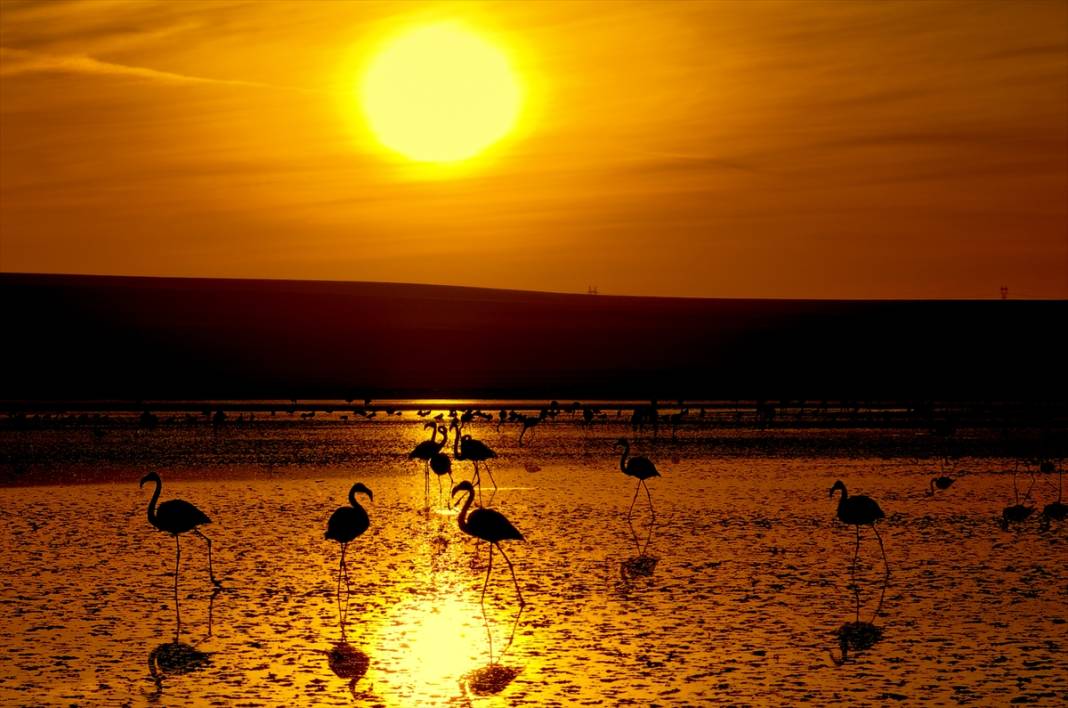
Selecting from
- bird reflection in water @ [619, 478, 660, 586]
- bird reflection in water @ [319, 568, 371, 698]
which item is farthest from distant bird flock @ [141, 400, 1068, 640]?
bird reflection in water @ [319, 568, 371, 698]

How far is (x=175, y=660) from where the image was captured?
10.4m

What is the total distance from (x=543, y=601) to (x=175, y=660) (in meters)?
3.48

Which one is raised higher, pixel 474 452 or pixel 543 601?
Answer: pixel 474 452

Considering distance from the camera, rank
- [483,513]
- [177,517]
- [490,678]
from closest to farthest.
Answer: [490,678]
[483,513]
[177,517]

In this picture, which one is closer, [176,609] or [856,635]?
[856,635]

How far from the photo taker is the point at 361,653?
10.5 m

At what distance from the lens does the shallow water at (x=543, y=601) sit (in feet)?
31.6

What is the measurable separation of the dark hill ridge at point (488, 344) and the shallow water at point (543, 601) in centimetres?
5283

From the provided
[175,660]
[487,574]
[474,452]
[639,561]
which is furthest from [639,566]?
[474,452]

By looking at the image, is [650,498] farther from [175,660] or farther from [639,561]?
[175,660]

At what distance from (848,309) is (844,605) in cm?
11994

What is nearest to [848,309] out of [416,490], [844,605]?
[416,490]

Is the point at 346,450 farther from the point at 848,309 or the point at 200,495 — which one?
the point at 848,309

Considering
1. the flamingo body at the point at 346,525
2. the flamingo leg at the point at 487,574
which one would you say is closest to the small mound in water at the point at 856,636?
the flamingo leg at the point at 487,574
